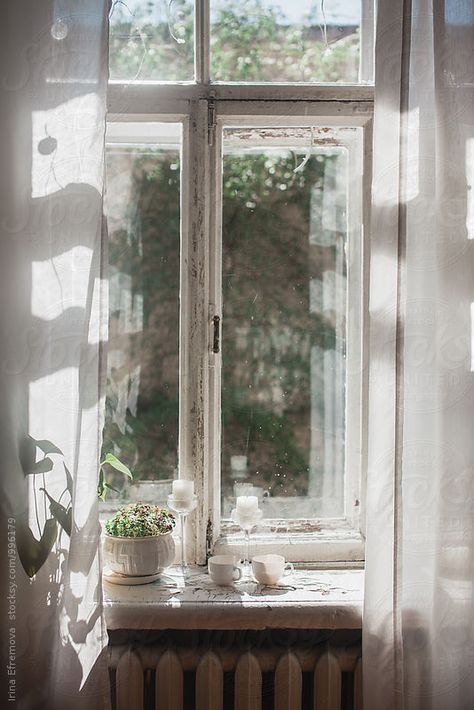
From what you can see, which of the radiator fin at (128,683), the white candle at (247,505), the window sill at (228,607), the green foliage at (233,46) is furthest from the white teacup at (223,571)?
the green foliage at (233,46)

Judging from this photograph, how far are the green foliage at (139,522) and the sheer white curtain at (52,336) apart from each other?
0.18 m

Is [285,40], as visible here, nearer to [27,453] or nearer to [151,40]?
[151,40]

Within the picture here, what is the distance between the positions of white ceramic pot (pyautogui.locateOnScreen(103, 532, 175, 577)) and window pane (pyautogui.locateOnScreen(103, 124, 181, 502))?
192 mm

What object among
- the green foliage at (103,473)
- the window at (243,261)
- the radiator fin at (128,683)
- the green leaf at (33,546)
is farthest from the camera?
the window at (243,261)

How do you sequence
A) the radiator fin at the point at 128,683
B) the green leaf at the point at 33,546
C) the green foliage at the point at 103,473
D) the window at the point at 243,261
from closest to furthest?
the green leaf at the point at 33,546 < the radiator fin at the point at 128,683 < the green foliage at the point at 103,473 < the window at the point at 243,261

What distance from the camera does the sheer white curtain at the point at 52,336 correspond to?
1618 mm

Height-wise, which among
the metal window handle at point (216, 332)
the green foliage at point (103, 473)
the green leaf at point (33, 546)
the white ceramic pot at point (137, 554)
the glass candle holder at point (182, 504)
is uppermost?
the metal window handle at point (216, 332)

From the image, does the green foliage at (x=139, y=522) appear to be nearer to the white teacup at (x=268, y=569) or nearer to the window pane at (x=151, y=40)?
the white teacup at (x=268, y=569)

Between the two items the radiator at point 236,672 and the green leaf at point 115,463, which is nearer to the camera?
the radiator at point 236,672

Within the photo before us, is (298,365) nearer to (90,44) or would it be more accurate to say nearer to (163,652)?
(163,652)

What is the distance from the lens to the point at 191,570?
1.91 m

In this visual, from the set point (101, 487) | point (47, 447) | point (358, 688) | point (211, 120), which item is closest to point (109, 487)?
point (101, 487)

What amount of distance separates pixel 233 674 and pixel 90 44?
1.53m

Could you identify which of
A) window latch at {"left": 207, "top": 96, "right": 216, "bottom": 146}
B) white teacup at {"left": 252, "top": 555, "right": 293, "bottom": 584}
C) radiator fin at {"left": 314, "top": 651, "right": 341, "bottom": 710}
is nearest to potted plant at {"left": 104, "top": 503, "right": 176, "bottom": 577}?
white teacup at {"left": 252, "top": 555, "right": 293, "bottom": 584}
